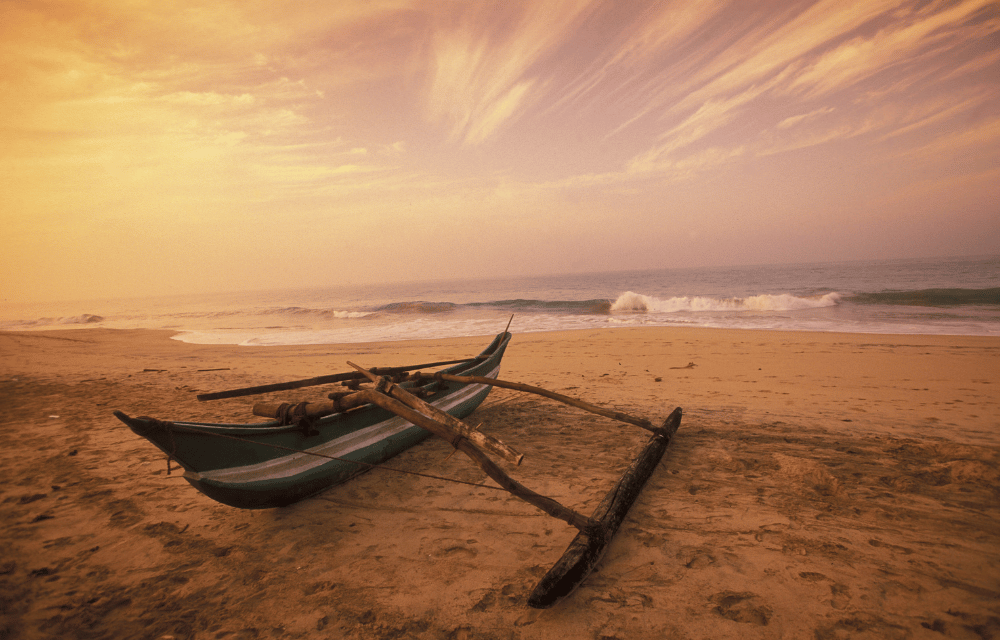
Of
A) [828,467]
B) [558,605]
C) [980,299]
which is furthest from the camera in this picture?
[980,299]

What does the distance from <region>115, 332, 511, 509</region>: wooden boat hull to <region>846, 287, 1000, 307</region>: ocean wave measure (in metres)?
24.1

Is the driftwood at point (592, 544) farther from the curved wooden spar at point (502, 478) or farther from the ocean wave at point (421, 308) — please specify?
the ocean wave at point (421, 308)

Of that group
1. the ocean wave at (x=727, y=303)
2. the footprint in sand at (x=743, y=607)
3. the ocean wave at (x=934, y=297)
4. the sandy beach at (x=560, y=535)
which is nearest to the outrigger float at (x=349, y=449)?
the sandy beach at (x=560, y=535)

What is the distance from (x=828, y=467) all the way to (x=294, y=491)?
4.68 metres

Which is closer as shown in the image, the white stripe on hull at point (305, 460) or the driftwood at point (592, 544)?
the driftwood at point (592, 544)

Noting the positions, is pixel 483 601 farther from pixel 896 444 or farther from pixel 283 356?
pixel 283 356

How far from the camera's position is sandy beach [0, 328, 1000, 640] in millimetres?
2289

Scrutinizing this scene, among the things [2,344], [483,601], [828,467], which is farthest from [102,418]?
[2,344]

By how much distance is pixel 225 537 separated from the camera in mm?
3164

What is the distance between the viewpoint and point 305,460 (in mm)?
3453

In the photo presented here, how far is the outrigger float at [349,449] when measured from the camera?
2.51 metres

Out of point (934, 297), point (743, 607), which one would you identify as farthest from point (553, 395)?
point (934, 297)

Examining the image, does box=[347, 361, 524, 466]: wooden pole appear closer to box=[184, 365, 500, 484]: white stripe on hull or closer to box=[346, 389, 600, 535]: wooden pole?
box=[346, 389, 600, 535]: wooden pole

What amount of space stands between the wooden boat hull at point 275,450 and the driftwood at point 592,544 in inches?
75.7
